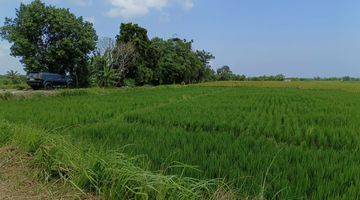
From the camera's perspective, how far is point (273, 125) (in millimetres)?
10023

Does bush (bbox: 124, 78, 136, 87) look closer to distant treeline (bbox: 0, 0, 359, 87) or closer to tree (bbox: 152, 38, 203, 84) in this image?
distant treeline (bbox: 0, 0, 359, 87)

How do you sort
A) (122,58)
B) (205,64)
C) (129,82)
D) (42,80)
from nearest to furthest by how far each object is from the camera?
(42,80)
(122,58)
(129,82)
(205,64)

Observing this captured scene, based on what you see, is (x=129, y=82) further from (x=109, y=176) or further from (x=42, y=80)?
(x=109, y=176)

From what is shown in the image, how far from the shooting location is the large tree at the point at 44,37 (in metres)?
32.4

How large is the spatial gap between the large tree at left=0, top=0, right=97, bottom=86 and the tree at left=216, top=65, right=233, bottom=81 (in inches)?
2353

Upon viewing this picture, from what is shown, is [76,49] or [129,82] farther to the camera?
[129,82]

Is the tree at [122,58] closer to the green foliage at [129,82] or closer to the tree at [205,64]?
the green foliage at [129,82]

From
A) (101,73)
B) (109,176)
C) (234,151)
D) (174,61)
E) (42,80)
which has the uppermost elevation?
(174,61)

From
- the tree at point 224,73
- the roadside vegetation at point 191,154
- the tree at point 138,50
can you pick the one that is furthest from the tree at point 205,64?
the roadside vegetation at point 191,154

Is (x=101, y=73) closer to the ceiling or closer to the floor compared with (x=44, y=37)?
closer to the floor

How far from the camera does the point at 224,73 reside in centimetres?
9712

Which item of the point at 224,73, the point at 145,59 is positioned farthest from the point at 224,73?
the point at 145,59

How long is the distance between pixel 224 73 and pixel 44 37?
219 ft

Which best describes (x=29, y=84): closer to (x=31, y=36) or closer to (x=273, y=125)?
(x=31, y=36)
